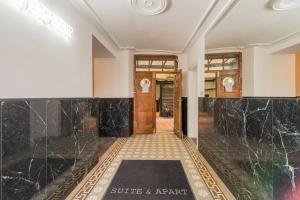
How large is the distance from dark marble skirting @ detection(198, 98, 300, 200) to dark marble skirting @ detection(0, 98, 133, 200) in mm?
2256

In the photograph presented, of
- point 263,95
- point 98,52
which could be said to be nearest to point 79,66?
point 98,52

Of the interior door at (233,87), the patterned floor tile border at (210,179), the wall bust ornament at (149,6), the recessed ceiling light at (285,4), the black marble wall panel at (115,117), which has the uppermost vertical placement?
the wall bust ornament at (149,6)

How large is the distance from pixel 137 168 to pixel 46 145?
1821 millimetres

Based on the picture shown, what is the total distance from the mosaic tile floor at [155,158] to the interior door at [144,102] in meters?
0.85

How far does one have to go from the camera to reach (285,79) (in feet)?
6.96

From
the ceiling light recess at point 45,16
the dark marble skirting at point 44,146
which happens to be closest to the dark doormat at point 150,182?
the dark marble skirting at point 44,146

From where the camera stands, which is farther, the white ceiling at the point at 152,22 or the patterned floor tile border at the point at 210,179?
the white ceiling at the point at 152,22

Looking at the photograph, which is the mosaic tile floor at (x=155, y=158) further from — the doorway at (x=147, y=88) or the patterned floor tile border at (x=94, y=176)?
the doorway at (x=147, y=88)

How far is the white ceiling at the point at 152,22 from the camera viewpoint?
11.0 feet

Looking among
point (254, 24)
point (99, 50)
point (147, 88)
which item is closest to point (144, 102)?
point (147, 88)

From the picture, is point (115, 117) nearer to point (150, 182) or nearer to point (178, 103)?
point (178, 103)

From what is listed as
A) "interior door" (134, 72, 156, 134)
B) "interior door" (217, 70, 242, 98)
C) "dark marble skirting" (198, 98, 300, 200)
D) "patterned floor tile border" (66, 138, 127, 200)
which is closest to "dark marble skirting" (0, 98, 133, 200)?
"patterned floor tile border" (66, 138, 127, 200)

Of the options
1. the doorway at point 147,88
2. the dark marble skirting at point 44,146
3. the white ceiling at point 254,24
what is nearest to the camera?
the dark marble skirting at point 44,146

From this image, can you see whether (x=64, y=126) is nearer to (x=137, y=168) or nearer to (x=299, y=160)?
(x=137, y=168)
